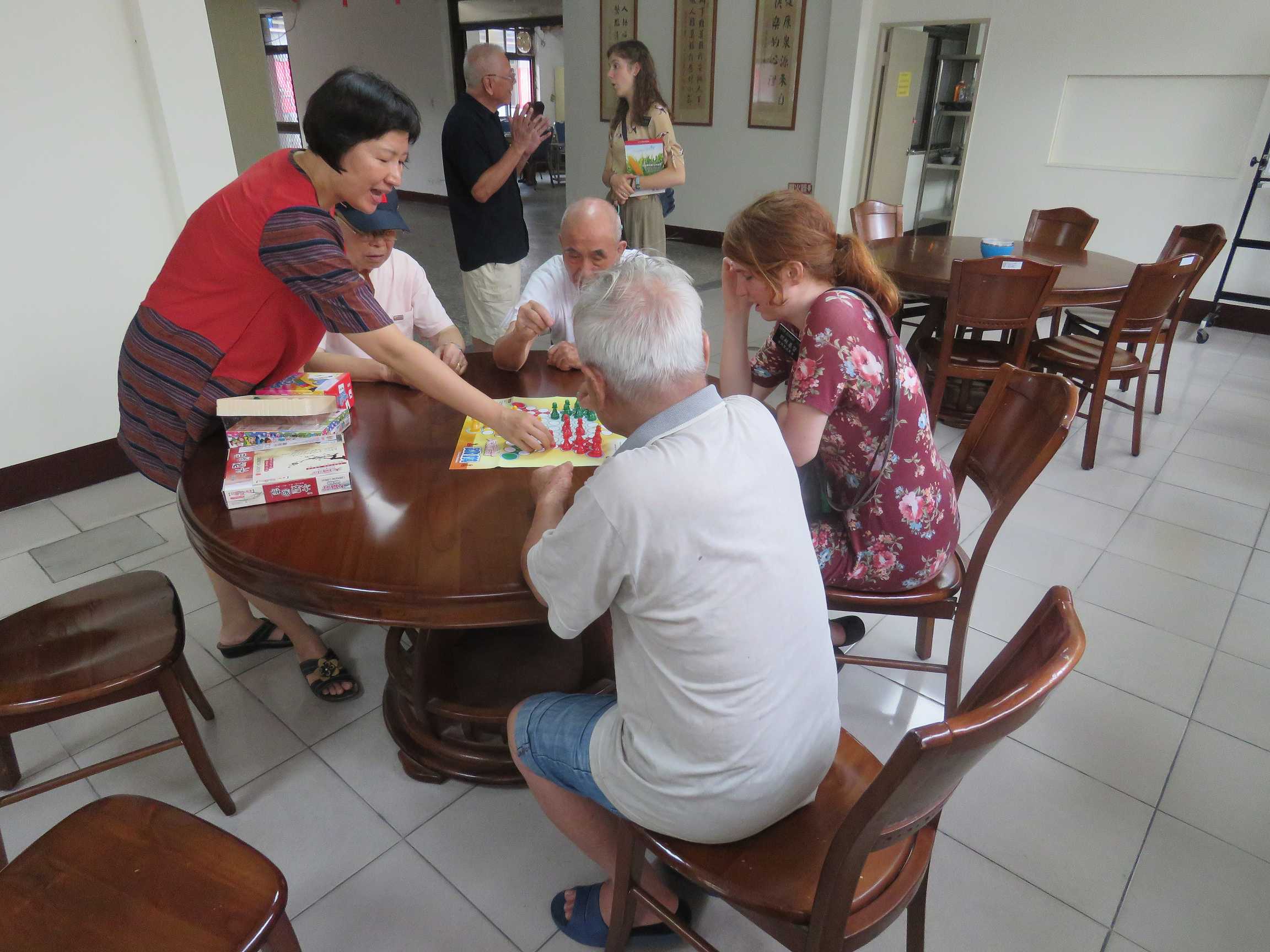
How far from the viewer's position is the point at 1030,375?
63.6 inches

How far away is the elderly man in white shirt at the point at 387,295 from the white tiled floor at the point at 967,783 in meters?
0.80

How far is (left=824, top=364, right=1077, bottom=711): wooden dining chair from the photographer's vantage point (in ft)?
4.92

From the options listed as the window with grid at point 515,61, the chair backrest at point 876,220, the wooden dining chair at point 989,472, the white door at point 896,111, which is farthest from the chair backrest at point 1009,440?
the window with grid at point 515,61

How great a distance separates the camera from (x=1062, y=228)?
4.32m

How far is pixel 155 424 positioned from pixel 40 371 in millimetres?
1683

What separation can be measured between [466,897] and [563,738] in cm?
56

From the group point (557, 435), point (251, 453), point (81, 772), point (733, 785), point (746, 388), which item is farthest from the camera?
point (746, 388)

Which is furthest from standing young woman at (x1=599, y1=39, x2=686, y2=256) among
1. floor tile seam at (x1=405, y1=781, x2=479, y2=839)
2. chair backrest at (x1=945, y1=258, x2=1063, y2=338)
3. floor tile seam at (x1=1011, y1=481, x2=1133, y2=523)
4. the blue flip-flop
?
the blue flip-flop

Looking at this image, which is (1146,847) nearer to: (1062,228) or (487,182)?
(487,182)

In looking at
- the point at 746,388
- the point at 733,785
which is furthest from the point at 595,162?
the point at 733,785

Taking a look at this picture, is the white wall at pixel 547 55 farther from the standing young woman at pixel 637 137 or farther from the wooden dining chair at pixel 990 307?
the wooden dining chair at pixel 990 307

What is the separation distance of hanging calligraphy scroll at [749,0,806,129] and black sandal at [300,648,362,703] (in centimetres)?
632

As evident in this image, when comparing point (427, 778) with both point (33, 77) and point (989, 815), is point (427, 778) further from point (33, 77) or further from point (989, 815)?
point (33, 77)

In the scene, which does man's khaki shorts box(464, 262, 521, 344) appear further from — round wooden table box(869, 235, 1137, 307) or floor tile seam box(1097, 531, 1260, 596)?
floor tile seam box(1097, 531, 1260, 596)
